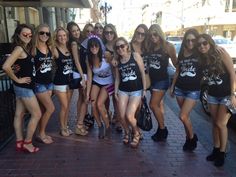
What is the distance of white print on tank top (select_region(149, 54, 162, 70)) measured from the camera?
15.9 ft

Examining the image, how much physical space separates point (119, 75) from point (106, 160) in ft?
4.43

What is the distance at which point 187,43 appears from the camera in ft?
14.4

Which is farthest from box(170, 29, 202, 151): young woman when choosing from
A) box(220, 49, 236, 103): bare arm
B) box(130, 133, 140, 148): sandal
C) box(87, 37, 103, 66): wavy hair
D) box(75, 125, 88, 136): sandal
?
box(75, 125, 88, 136): sandal

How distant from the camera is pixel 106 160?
4.48 m

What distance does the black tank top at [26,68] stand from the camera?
433cm

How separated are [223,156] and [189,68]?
136cm

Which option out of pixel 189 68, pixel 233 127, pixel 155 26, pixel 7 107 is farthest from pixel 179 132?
pixel 7 107

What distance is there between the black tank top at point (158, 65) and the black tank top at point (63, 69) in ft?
4.36

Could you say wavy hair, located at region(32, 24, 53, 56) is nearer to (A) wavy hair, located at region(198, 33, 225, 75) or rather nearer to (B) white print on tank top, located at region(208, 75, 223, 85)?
(A) wavy hair, located at region(198, 33, 225, 75)

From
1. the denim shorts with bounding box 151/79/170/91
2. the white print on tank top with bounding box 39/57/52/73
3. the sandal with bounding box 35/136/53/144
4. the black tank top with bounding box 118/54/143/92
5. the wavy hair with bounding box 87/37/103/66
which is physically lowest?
the sandal with bounding box 35/136/53/144

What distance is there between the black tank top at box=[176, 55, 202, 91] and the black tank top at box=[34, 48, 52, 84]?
2026 millimetres

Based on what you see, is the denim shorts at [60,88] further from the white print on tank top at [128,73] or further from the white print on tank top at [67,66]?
the white print on tank top at [128,73]

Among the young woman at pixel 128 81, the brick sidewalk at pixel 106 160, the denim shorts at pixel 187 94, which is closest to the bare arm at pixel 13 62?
the brick sidewalk at pixel 106 160

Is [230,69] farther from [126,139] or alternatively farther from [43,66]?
[43,66]
